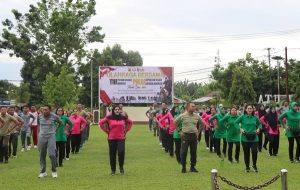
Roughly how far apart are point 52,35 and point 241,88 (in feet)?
71.0

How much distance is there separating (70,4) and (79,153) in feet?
132

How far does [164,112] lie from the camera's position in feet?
68.9

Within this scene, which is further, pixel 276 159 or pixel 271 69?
pixel 271 69

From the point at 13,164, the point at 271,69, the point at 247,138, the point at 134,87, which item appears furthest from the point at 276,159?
the point at 271,69

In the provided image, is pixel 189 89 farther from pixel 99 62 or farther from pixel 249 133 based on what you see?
pixel 249 133

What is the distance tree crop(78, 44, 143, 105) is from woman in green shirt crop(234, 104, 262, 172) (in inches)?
1919

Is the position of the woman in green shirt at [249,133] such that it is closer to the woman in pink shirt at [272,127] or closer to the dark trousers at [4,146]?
the woman in pink shirt at [272,127]

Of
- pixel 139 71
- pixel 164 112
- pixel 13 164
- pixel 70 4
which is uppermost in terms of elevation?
pixel 70 4

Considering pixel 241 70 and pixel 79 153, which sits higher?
pixel 241 70

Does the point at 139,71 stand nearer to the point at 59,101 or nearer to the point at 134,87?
the point at 134,87

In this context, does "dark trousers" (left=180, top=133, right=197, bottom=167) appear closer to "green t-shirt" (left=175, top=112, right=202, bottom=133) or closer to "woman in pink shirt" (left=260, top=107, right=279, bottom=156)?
"green t-shirt" (left=175, top=112, right=202, bottom=133)

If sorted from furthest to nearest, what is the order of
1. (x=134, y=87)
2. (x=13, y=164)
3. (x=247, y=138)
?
(x=134, y=87)
(x=13, y=164)
(x=247, y=138)

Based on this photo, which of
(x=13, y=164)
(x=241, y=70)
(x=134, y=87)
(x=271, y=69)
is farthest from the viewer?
(x=271, y=69)

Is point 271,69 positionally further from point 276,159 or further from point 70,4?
point 276,159
